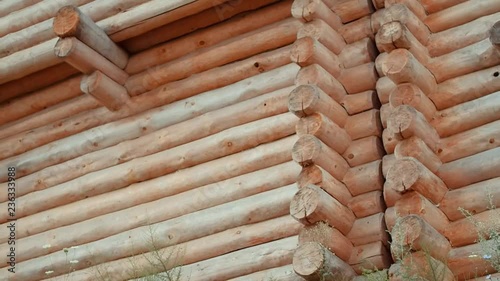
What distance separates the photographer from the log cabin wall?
9.26 m

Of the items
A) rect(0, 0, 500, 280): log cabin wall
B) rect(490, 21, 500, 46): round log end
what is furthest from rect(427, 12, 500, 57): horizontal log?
rect(490, 21, 500, 46): round log end

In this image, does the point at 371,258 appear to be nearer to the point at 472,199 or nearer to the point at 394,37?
the point at 472,199

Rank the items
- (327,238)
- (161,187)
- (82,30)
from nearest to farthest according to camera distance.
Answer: (327,238), (161,187), (82,30)

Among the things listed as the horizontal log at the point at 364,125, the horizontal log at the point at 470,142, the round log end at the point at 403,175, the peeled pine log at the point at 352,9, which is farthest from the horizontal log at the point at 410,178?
the peeled pine log at the point at 352,9

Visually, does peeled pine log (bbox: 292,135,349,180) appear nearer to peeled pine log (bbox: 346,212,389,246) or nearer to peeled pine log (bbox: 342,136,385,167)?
peeled pine log (bbox: 342,136,385,167)

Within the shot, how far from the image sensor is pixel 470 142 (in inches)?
370

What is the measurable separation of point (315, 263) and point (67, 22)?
4.29 m

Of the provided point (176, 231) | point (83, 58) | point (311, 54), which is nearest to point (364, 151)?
point (311, 54)

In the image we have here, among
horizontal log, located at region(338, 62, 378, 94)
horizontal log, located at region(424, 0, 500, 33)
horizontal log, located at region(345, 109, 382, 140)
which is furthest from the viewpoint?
horizontal log, located at region(338, 62, 378, 94)

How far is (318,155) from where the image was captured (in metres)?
9.66

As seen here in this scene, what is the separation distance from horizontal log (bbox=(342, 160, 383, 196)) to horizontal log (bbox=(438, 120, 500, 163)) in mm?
645

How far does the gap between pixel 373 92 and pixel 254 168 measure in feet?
4.64

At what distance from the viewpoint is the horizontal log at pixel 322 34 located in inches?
414

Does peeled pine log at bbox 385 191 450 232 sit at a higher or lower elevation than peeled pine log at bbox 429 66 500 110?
lower
